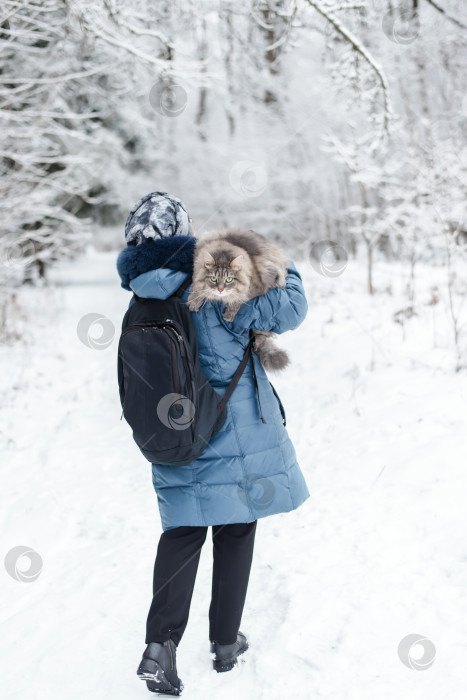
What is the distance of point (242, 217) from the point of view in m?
17.3

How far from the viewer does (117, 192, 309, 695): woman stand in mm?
2070

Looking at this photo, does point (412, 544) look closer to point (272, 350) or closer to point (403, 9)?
point (272, 350)

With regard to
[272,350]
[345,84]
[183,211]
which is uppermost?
[345,84]

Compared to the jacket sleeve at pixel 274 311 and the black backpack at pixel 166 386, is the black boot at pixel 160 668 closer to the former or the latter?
the black backpack at pixel 166 386

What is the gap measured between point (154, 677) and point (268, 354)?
1.37 metres

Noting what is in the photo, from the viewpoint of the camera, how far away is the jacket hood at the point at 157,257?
2.03 meters

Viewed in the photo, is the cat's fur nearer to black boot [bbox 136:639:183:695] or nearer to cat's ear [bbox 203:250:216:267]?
cat's ear [bbox 203:250:216:267]

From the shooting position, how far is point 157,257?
6.65ft

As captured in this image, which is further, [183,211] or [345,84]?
[345,84]

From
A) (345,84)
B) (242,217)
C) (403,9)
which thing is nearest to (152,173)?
(242,217)

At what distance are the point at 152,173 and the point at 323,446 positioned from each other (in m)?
16.6

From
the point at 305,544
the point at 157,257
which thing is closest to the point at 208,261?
the point at 157,257

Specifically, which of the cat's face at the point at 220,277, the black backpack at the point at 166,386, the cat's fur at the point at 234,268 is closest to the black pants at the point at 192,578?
the black backpack at the point at 166,386

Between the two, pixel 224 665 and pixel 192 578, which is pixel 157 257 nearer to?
pixel 192 578
